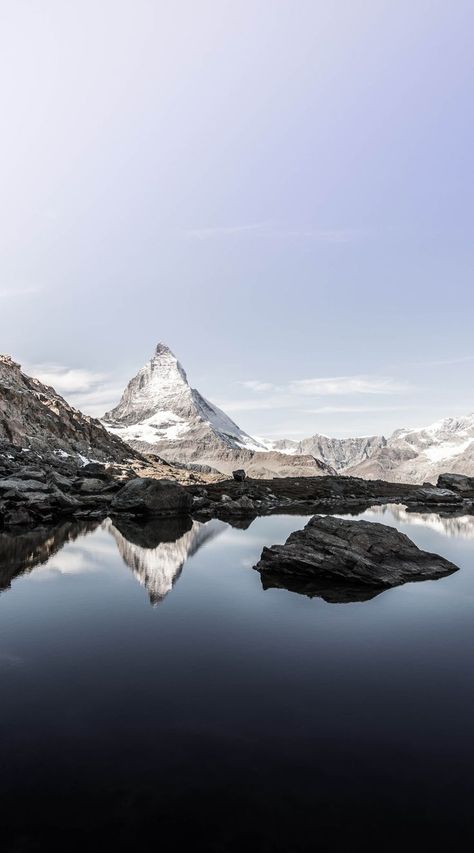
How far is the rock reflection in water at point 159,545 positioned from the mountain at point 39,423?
71590 millimetres

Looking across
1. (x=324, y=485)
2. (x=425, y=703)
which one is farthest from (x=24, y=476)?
(x=324, y=485)

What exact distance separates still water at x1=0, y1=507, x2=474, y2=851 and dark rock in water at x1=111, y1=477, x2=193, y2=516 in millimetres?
44622

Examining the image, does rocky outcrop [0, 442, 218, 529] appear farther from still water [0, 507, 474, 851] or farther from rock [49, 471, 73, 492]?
still water [0, 507, 474, 851]

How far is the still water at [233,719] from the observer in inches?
473

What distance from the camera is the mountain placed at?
136625mm

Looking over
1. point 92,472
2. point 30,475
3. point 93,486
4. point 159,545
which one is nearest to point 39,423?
point 92,472

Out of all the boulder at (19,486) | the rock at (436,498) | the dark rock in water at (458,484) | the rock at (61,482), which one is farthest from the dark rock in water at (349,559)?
the dark rock in water at (458,484)

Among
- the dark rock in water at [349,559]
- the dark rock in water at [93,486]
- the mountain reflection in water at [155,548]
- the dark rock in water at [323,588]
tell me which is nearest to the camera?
the dark rock in water at [323,588]

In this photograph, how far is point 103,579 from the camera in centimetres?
3859

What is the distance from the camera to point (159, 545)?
180 ft

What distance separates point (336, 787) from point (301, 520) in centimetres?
7214

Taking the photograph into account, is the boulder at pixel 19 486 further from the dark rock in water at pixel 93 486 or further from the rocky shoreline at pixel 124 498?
the dark rock in water at pixel 93 486

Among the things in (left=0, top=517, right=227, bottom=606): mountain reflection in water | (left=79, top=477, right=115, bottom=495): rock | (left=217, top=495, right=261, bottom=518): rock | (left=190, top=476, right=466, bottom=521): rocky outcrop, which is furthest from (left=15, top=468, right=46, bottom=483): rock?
(left=217, top=495, right=261, bottom=518): rock

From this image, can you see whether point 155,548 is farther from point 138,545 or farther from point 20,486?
point 20,486
